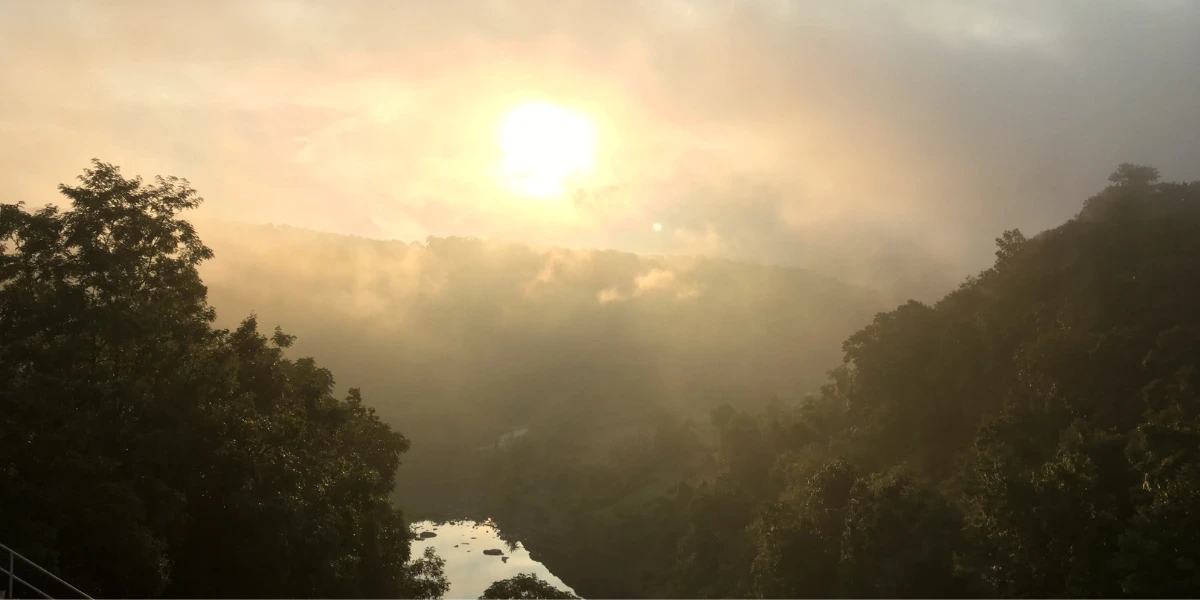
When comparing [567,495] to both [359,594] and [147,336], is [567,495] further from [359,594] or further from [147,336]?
[147,336]

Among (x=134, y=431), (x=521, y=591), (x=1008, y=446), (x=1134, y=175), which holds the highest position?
(x=1134, y=175)

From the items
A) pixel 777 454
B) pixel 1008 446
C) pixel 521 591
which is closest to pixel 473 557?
pixel 777 454

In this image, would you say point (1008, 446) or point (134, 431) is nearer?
point (134, 431)

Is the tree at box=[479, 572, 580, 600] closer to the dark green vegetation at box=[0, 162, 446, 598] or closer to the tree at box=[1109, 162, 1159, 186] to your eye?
the dark green vegetation at box=[0, 162, 446, 598]

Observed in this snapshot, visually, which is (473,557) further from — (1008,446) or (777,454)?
(1008,446)

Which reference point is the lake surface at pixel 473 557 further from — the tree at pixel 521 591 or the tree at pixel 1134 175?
the tree at pixel 1134 175

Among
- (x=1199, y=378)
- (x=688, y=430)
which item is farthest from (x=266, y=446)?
(x=688, y=430)

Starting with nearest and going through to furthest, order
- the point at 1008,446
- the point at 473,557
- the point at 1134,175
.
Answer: the point at 1008,446
the point at 1134,175
the point at 473,557
